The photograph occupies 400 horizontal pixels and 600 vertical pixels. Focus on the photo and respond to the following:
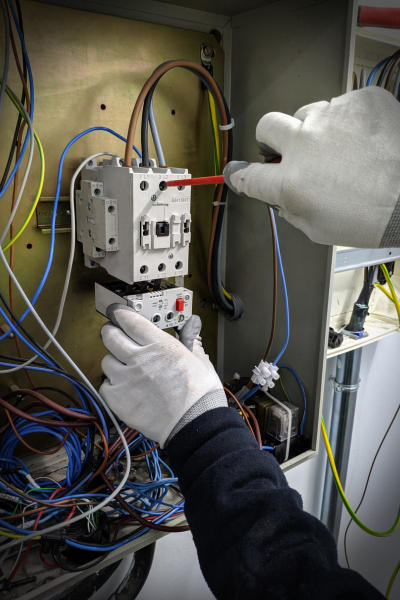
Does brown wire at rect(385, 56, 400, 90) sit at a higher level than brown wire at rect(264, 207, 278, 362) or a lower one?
higher

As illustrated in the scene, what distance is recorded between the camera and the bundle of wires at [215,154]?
37.1 inches

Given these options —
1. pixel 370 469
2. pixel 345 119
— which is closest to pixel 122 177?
pixel 345 119

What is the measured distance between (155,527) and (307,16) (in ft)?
3.91

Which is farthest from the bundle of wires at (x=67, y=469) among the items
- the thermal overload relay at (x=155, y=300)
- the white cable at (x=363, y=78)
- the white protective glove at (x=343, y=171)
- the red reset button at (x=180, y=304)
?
the white cable at (x=363, y=78)

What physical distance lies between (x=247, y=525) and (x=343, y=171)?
49cm

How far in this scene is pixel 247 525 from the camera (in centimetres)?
59

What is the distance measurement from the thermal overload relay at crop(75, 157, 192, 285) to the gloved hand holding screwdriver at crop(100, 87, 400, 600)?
0.81 feet

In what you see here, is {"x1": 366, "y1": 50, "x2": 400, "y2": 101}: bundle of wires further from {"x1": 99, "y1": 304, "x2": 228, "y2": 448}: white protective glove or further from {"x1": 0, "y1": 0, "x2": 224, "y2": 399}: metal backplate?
{"x1": 99, "y1": 304, "x2": 228, "y2": 448}: white protective glove

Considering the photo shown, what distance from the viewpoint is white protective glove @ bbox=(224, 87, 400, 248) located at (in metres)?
0.52

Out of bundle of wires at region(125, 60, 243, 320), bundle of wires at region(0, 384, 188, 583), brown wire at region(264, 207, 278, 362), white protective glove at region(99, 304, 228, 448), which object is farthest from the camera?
brown wire at region(264, 207, 278, 362)

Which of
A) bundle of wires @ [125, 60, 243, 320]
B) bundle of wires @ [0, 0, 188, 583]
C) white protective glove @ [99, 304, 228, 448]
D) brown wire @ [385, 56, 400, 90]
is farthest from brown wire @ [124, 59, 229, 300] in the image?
brown wire @ [385, 56, 400, 90]

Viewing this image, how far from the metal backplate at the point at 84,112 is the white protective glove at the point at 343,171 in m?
0.62

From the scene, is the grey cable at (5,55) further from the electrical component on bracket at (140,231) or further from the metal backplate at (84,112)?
the electrical component on bracket at (140,231)

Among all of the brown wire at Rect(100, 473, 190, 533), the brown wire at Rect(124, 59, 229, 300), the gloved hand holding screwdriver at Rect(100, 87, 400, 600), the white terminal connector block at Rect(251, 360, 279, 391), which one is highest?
the brown wire at Rect(124, 59, 229, 300)
